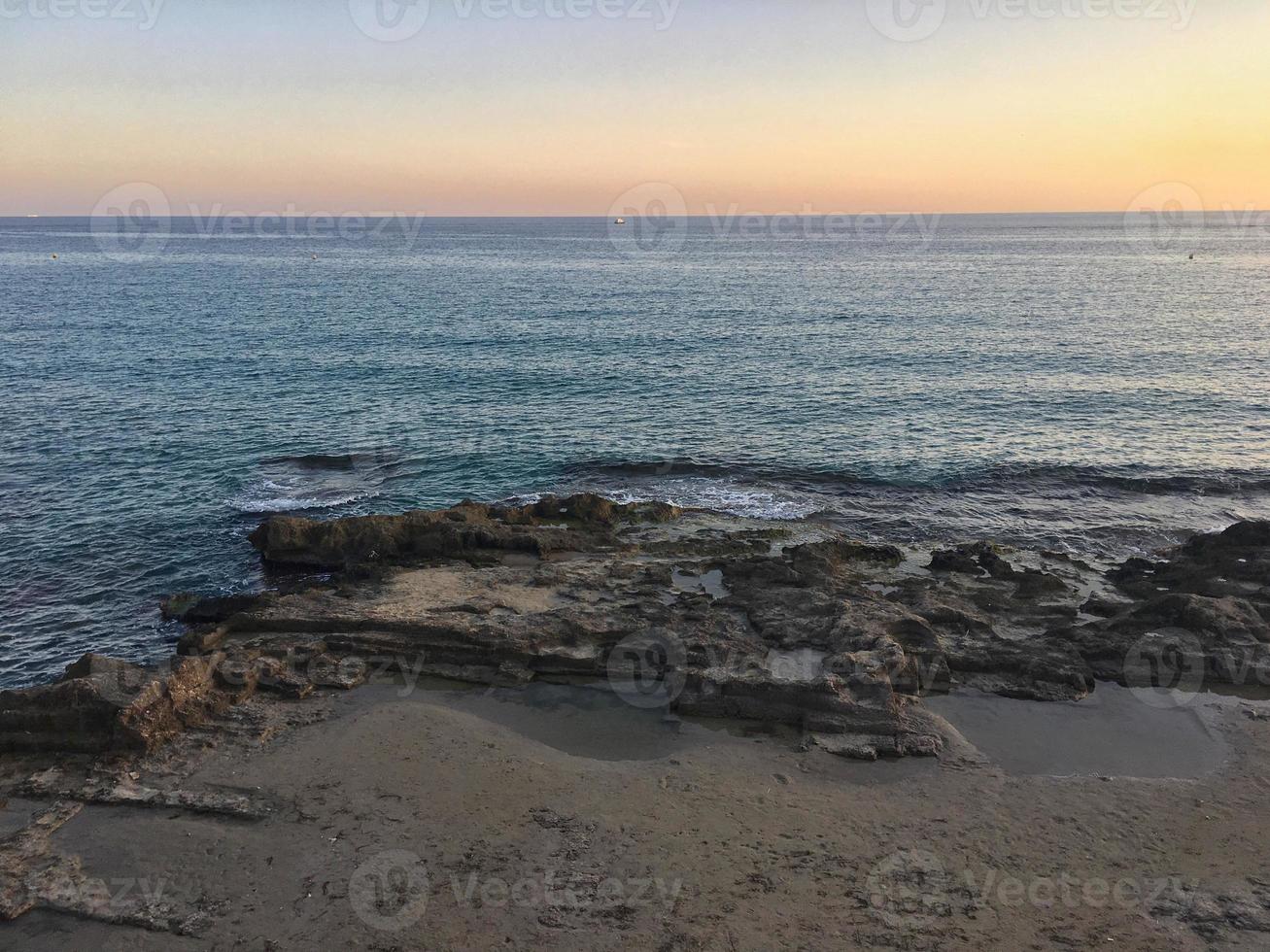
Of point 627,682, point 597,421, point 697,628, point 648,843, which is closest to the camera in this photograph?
point 648,843

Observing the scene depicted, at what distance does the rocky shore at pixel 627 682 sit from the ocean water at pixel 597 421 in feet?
16.5

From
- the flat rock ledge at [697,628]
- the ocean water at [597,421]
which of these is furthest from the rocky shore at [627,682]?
the ocean water at [597,421]

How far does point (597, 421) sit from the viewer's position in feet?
173

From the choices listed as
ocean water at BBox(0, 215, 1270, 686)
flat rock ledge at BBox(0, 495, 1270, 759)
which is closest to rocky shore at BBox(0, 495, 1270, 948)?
flat rock ledge at BBox(0, 495, 1270, 759)

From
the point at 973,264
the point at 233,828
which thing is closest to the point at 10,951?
the point at 233,828

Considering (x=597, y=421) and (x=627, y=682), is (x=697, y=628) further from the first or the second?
(x=597, y=421)

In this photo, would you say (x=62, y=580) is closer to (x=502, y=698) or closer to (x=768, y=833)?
(x=502, y=698)

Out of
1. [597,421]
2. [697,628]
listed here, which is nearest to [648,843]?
[697,628]

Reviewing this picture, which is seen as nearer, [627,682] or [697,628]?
[627,682]

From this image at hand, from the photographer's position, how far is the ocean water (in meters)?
36.9

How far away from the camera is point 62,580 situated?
107 feet

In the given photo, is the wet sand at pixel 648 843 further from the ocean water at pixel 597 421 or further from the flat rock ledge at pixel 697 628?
the ocean water at pixel 597 421

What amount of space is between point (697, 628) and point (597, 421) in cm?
2776

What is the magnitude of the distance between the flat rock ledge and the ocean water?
4262mm
